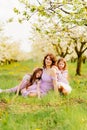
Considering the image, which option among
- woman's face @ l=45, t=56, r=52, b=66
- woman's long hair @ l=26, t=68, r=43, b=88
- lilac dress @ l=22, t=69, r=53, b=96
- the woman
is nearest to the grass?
lilac dress @ l=22, t=69, r=53, b=96

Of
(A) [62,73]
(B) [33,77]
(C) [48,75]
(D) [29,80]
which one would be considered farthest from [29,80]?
(A) [62,73]

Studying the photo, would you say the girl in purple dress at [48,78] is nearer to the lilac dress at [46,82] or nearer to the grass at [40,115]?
the lilac dress at [46,82]

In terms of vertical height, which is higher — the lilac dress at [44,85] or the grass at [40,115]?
the grass at [40,115]

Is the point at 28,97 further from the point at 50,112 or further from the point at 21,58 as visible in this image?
the point at 21,58

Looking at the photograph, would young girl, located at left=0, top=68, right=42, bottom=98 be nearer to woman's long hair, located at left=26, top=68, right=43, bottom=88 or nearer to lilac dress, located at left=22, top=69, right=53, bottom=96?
woman's long hair, located at left=26, top=68, right=43, bottom=88

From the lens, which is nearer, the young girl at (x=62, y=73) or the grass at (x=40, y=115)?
the grass at (x=40, y=115)

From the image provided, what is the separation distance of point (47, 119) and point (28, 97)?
3725 millimetres

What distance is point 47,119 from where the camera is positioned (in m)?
7.82

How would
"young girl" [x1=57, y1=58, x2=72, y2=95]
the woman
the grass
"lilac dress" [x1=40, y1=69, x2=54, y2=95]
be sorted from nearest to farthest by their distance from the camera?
the grass
the woman
"lilac dress" [x1=40, y1=69, x2=54, y2=95]
"young girl" [x1=57, y1=58, x2=72, y2=95]

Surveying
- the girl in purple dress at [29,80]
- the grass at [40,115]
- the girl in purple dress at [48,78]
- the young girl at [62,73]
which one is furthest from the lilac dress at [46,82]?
the grass at [40,115]

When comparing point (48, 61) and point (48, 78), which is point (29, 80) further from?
point (48, 61)

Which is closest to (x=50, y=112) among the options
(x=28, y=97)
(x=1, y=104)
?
(x=1, y=104)

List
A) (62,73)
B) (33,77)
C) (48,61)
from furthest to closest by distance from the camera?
1. (62,73)
2. (33,77)
3. (48,61)

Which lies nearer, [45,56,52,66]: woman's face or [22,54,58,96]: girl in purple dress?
[22,54,58,96]: girl in purple dress
